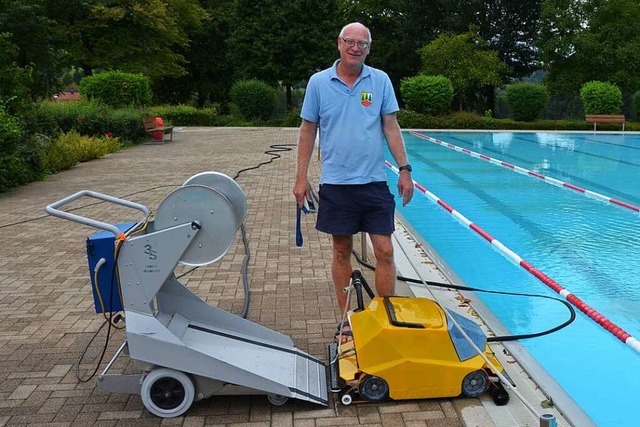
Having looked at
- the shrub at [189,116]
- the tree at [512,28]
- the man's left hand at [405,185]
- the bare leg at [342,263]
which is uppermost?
the tree at [512,28]

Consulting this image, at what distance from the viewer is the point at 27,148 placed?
10.1 meters

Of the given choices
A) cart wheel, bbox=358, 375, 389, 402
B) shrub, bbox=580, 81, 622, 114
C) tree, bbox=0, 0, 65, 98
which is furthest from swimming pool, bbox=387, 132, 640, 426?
tree, bbox=0, 0, 65, 98

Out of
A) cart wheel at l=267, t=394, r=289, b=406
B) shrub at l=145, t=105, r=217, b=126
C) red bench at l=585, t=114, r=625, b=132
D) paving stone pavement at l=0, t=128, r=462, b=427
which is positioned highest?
cart wheel at l=267, t=394, r=289, b=406

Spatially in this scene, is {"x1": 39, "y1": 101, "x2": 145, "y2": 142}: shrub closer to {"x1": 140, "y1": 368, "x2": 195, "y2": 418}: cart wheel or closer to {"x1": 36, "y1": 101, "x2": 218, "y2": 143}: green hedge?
{"x1": 36, "y1": 101, "x2": 218, "y2": 143}: green hedge

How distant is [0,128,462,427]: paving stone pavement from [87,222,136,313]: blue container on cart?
479 millimetres

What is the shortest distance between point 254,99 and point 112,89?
895cm

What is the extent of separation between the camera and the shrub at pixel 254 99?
2791cm

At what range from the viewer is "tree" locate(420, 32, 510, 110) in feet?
87.2

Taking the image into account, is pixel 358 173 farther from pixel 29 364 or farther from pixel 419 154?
pixel 419 154

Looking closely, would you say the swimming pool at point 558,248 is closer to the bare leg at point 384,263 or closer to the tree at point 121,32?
the bare leg at point 384,263

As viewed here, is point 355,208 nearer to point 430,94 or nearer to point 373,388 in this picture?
point 373,388

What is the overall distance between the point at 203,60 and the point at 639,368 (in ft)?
117

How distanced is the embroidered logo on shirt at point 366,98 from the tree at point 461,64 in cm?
2424

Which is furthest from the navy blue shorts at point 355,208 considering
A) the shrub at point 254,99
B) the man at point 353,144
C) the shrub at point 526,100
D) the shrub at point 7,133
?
the shrub at point 254,99
